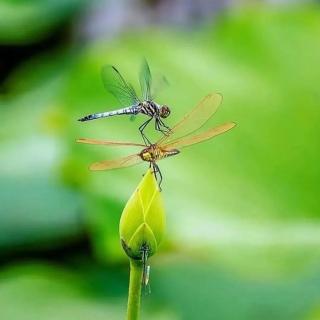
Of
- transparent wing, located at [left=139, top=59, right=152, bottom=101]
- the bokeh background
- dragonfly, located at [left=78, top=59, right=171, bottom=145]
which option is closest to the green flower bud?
dragonfly, located at [left=78, top=59, right=171, bottom=145]

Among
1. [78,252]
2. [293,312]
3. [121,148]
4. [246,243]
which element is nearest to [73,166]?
[121,148]

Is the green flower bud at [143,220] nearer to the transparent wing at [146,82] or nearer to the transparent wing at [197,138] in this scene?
the transparent wing at [197,138]

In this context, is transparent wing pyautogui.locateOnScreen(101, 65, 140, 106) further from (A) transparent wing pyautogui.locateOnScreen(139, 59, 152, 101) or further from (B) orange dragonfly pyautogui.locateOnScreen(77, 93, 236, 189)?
(B) orange dragonfly pyautogui.locateOnScreen(77, 93, 236, 189)

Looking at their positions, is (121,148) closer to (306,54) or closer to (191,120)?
(306,54)

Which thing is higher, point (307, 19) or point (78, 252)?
point (307, 19)

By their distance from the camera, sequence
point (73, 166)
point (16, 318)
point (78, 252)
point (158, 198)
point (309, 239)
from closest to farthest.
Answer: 1. point (158, 198)
2. point (309, 239)
3. point (16, 318)
4. point (73, 166)
5. point (78, 252)

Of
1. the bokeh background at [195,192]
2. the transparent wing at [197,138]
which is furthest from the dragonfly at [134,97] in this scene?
the bokeh background at [195,192]

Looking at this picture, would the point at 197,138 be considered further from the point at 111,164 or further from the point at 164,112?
the point at 164,112
